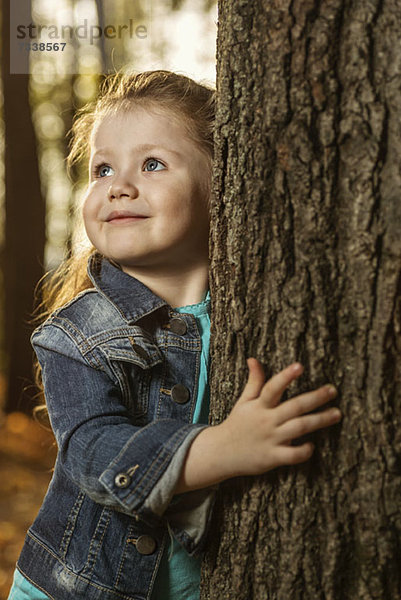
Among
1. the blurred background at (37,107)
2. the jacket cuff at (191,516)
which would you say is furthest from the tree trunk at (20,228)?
the jacket cuff at (191,516)

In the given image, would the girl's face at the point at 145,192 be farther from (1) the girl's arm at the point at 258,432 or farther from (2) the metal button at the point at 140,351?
(1) the girl's arm at the point at 258,432

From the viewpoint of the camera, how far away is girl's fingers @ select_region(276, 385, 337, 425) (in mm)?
1324

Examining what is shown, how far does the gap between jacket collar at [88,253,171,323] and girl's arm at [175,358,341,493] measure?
492mm

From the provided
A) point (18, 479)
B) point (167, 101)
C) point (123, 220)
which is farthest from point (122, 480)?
point (18, 479)

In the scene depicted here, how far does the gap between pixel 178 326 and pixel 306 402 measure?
624mm

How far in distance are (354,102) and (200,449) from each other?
83cm

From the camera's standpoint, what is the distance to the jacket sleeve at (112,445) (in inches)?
57.0

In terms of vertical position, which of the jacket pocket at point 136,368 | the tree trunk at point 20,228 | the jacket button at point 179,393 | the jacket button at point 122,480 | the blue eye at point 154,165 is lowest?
the tree trunk at point 20,228

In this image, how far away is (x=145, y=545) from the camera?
66.3 inches

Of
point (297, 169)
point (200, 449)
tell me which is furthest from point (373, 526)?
point (297, 169)

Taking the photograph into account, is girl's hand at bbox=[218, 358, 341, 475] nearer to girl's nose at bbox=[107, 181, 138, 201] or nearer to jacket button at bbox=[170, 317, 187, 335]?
jacket button at bbox=[170, 317, 187, 335]

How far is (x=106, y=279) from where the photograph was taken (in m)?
1.92

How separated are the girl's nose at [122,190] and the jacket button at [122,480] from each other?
0.80 meters

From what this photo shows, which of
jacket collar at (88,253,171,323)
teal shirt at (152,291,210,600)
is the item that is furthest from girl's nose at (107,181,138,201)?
teal shirt at (152,291,210,600)
